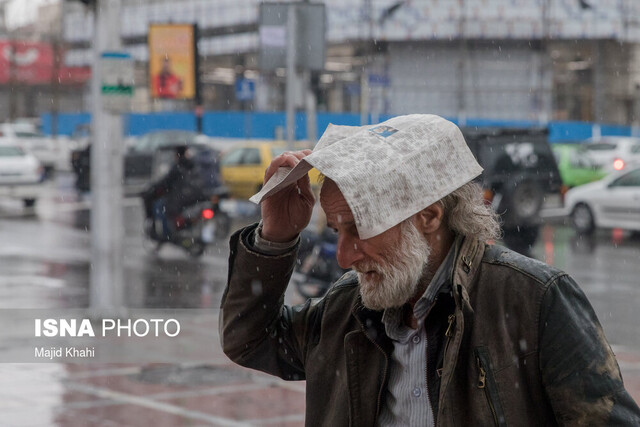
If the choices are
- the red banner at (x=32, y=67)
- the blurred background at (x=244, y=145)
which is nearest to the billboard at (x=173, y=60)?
the blurred background at (x=244, y=145)

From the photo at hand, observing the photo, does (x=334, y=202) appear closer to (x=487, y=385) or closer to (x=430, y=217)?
(x=430, y=217)

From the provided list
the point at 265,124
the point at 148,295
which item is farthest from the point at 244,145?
the point at 265,124

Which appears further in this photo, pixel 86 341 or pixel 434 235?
pixel 86 341

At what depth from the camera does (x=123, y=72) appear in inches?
360

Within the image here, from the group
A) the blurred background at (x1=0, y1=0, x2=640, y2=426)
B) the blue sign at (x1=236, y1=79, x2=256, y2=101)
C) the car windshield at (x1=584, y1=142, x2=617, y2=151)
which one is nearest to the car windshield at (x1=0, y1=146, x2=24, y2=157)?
the blurred background at (x1=0, y1=0, x2=640, y2=426)

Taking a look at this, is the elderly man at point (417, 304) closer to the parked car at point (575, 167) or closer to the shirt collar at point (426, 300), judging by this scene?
the shirt collar at point (426, 300)

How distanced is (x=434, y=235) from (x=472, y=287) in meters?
0.18

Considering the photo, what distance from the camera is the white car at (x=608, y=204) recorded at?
1767 centimetres

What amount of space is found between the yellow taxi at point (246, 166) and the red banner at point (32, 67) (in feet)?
91.3

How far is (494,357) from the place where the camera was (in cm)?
209

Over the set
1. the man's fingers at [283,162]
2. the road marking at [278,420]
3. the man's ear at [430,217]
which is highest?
the man's fingers at [283,162]

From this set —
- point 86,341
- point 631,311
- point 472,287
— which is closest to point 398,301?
point 472,287

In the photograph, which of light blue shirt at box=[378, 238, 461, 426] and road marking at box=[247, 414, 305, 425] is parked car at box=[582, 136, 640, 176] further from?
light blue shirt at box=[378, 238, 461, 426]

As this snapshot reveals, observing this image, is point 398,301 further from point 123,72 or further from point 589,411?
point 123,72
